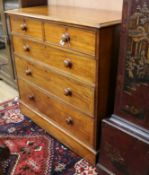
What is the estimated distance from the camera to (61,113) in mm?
1731

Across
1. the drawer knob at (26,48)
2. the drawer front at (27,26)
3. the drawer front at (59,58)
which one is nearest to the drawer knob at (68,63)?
the drawer front at (59,58)

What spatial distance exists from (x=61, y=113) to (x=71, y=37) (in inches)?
24.9

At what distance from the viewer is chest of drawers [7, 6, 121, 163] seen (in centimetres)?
130

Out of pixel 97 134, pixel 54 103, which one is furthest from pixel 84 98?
pixel 54 103

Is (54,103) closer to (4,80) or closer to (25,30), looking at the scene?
(25,30)

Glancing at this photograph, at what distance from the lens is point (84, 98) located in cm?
146

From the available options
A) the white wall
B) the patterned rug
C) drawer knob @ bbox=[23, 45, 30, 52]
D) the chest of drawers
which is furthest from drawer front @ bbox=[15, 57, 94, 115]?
the white wall

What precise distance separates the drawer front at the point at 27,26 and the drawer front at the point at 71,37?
0.28 feet

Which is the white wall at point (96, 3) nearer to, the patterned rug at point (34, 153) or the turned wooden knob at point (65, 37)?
the turned wooden knob at point (65, 37)

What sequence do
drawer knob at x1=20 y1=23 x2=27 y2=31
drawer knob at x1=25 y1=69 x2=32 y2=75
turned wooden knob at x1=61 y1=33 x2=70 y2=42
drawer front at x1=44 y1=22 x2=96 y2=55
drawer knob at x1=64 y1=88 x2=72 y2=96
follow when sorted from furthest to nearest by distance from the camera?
drawer knob at x1=25 y1=69 x2=32 y2=75
drawer knob at x1=20 y1=23 x2=27 y2=31
drawer knob at x1=64 y1=88 x2=72 y2=96
turned wooden knob at x1=61 y1=33 x2=70 y2=42
drawer front at x1=44 y1=22 x2=96 y2=55

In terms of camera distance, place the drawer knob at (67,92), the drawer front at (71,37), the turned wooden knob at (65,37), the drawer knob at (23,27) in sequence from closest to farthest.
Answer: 1. the drawer front at (71,37)
2. the turned wooden knob at (65,37)
3. the drawer knob at (67,92)
4. the drawer knob at (23,27)

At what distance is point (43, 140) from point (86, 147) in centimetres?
45

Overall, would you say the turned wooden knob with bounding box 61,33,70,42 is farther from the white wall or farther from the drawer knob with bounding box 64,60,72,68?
the white wall

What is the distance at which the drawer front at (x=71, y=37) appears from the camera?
1271mm
